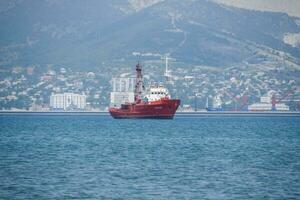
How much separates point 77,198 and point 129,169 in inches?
560

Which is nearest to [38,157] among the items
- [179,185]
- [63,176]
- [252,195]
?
[63,176]

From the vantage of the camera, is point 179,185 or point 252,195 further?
point 179,185

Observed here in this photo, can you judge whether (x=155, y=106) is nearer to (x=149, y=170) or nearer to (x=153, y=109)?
(x=153, y=109)

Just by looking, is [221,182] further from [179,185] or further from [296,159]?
[296,159]

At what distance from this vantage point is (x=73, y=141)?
97.9 m

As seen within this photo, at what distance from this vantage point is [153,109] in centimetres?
17062

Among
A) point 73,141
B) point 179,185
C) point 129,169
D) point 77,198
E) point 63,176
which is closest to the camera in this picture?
point 77,198

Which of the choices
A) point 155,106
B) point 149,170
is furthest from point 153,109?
point 149,170

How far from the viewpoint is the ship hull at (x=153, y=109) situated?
169625 mm

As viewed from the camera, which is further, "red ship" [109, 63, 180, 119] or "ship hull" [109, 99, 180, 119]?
"red ship" [109, 63, 180, 119]

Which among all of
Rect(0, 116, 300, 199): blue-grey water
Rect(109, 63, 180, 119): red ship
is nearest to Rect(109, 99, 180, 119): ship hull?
Rect(109, 63, 180, 119): red ship

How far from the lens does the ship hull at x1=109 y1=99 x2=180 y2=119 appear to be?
557 feet

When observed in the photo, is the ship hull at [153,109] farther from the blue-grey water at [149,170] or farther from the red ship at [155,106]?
the blue-grey water at [149,170]

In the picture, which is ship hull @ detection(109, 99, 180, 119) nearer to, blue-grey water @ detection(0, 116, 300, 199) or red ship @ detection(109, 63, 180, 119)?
→ red ship @ detection(109, 63, 180, 119)
